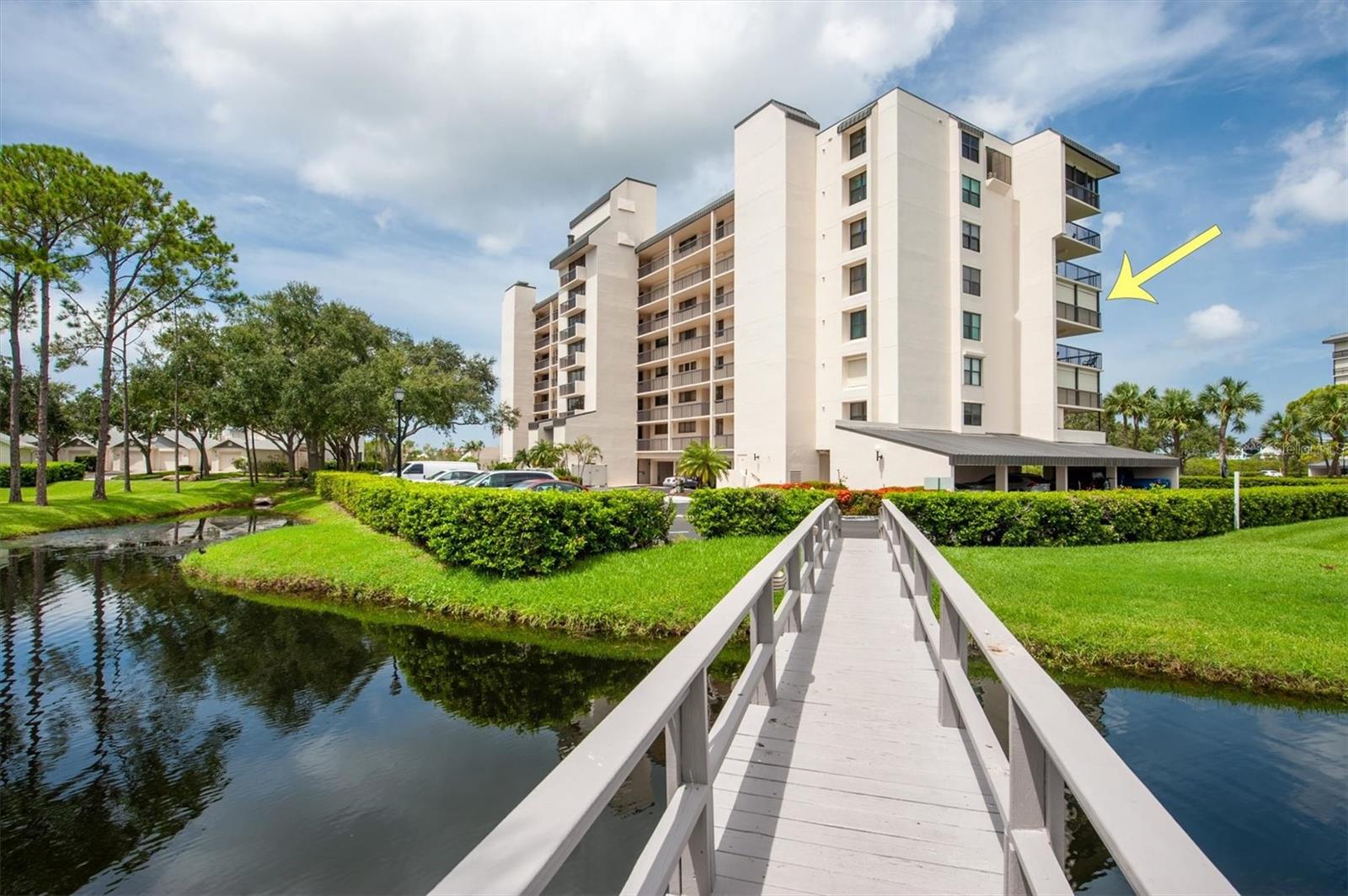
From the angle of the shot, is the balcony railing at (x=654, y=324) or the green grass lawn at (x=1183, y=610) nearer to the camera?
the green grass lawn at (x=1183, y=610)

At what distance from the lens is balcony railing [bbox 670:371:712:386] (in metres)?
38.1

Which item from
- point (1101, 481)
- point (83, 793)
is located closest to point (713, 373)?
point (1101, 481)

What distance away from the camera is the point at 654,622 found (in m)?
10.6

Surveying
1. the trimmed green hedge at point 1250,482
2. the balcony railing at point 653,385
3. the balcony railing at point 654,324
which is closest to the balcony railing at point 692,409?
the balcony railing at point 653,385

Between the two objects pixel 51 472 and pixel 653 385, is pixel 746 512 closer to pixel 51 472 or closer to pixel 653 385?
pixel 653 385

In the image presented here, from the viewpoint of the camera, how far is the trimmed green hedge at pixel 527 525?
1270 cm

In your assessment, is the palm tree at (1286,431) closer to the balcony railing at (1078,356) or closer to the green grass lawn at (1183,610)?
the balcony railing at (1078,356)

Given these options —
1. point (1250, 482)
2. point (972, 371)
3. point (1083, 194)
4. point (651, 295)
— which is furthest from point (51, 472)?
point (1250, 482)

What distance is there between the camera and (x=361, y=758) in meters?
6.68

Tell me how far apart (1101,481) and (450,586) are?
30364 millimetres

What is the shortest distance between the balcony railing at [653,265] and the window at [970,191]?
1820cm

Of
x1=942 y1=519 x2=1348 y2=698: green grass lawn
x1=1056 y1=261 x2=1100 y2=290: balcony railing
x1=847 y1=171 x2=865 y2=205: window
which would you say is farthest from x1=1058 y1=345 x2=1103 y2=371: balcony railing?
x1=942 y1=519 x2=1348 y2=698: green grass lawn

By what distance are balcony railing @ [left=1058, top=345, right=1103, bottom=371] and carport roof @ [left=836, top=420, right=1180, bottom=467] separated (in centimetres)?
463

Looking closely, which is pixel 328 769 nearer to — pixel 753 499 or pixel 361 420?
pixel 753 499
